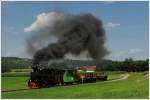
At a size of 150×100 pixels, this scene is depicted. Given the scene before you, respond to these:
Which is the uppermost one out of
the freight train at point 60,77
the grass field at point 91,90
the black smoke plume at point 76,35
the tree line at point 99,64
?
the black smoke plume at point 76,35

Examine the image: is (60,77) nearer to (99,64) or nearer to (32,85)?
(32,85)

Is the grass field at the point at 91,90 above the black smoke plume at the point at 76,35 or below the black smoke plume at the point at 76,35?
below

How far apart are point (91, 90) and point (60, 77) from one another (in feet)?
2.26

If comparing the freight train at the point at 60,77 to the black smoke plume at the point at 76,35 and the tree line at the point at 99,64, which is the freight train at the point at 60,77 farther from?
the black smoke plume at the point at 76,35

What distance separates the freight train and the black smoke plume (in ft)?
1.19

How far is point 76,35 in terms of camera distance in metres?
9.93

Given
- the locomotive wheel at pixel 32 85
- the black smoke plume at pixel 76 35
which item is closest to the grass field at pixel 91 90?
the locomotive wheel at pixel 32 85

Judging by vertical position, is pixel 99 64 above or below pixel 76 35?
below

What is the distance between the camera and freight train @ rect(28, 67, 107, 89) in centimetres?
1017

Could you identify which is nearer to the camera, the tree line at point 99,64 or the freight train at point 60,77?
the tree line at point 99,64

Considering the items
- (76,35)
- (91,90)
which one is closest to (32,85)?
(91,90)

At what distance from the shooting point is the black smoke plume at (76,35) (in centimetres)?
984

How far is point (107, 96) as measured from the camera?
983 centimetres

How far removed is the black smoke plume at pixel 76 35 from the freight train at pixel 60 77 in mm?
362
